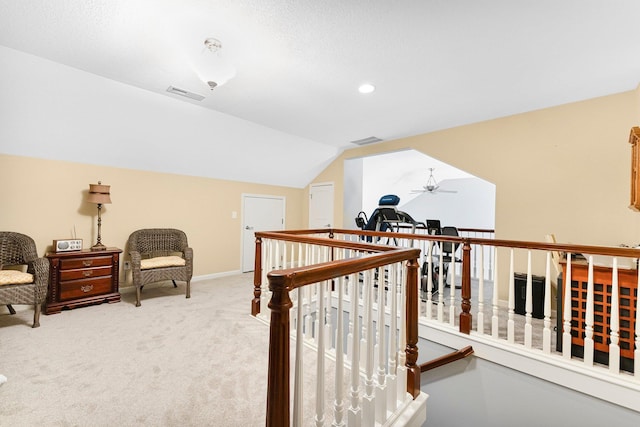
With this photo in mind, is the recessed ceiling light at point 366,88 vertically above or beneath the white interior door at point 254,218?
above

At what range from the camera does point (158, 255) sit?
4398 mm

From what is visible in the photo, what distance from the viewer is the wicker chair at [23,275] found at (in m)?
2.72

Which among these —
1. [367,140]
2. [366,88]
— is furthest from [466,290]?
[367,140]

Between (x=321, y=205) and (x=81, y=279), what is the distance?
4.15m

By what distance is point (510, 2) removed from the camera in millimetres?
1827

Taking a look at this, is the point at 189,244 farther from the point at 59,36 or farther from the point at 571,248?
the point at 571,248

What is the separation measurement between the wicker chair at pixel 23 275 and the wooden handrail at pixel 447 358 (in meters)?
3.69

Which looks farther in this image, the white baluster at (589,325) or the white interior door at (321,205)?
the white interior door at (321,205)

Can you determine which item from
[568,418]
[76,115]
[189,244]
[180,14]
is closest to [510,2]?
[180,14]

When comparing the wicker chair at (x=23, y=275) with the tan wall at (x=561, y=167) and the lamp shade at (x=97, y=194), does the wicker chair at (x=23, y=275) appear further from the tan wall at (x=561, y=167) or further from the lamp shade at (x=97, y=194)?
the tan wall at (x=561, y=167)

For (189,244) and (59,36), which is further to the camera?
(189,244)

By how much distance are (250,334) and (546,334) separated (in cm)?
247

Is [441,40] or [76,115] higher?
[441,40]

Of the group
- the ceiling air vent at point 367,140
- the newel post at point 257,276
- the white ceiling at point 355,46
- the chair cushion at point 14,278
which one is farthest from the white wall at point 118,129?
the newel post at point 257,276
